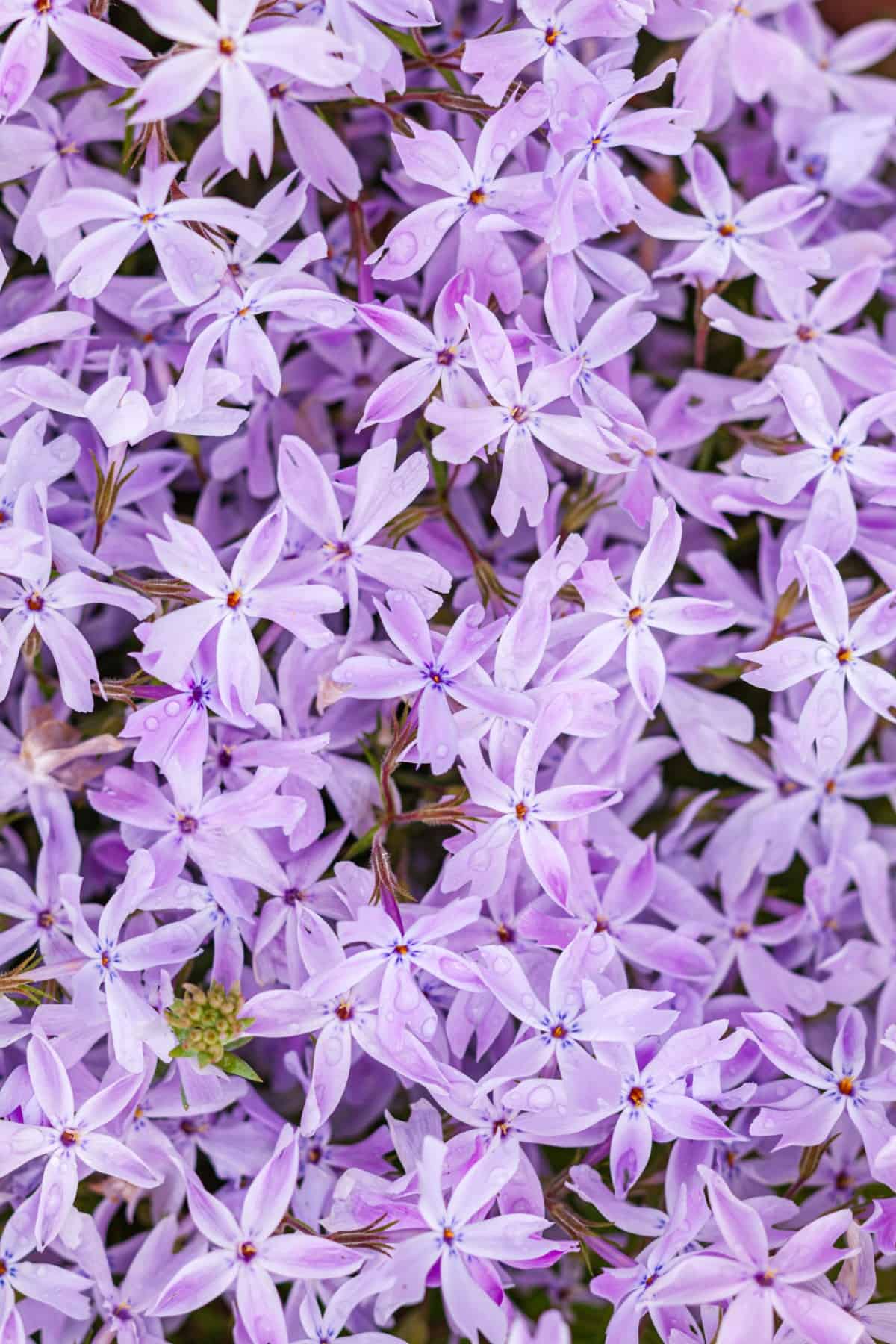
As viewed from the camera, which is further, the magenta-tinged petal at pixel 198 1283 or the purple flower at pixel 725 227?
the purple flower at pixel 725 227

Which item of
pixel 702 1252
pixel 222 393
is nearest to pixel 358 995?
pixel 702 1252

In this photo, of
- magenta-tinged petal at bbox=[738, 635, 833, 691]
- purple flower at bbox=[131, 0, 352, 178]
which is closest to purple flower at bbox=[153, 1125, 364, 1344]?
magenta-tinged petal at bbox=[738, 635, 833, 691]

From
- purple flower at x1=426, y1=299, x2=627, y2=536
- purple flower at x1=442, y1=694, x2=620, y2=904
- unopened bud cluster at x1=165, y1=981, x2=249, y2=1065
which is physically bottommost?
unopened bud cluster at x1=165, y1=981, x2=249, y2=1065

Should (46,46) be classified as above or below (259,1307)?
above

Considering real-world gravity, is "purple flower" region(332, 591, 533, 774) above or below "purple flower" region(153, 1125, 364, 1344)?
above

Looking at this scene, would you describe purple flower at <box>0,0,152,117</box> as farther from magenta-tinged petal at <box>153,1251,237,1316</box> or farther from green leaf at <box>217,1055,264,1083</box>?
magenta-tinged petal at <box>153,1251,237,1316</box>

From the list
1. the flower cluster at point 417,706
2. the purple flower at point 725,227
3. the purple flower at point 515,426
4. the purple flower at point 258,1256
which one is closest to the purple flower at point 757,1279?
the flower cluster at point 417,706

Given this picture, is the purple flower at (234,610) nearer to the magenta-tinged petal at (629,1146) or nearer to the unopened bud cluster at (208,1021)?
the unopened bud cluster at (208,1021)

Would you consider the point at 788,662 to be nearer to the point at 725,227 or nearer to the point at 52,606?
the point at 725,227

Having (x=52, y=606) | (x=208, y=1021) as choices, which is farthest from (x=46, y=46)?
(x=208, y=1021)
